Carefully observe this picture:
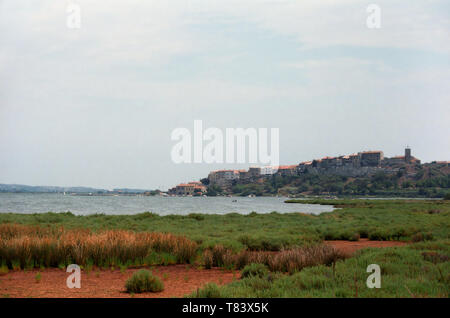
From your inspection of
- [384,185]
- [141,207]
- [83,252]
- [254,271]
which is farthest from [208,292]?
[384,185]

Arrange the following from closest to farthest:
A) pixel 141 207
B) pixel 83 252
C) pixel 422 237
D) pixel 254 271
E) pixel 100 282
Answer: pixel 254 271 → pixel 100 282 → pixel 83 252 → pixel 422 237 → pixel 141 207

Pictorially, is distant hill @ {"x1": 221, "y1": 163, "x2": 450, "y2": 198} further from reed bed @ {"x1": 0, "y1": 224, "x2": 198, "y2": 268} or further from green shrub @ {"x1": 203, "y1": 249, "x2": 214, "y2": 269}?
reed bed @ {"x1": 0, "y1": 224, "x2": 198, "y2": 268}

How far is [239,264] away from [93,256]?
4.69 m

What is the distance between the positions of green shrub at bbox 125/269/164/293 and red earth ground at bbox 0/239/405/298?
163 mm

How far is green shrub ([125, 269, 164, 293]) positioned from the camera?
10734 mm

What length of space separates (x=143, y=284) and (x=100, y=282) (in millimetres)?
1849

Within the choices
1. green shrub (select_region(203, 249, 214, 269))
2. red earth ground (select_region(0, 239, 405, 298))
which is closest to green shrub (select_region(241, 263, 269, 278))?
red earth ground (select_region(0, 239, 405, 298))

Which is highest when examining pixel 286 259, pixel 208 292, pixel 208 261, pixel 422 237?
pixel 208 292

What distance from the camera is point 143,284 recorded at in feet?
35.3

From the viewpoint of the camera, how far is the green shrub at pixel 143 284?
Answer: 10734 mm

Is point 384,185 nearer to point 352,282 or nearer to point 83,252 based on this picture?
point 83,252
